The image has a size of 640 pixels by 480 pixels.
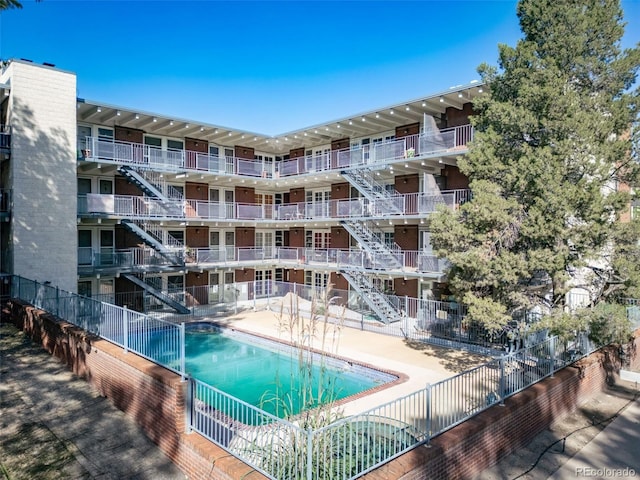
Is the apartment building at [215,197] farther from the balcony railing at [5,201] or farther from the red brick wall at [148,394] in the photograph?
the red brick wall at [148,394]

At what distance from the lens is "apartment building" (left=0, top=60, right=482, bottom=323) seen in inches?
693

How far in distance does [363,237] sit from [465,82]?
28.1 ft

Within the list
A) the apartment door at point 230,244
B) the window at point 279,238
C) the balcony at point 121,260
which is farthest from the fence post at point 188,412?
the window at point 279,238

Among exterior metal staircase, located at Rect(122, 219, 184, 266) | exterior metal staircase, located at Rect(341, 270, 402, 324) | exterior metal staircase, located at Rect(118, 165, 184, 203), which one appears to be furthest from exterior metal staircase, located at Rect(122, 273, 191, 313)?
exterior metal staircase, located at Rect(341, 270, 402, 324)

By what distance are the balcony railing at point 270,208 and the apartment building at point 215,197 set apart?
70mm

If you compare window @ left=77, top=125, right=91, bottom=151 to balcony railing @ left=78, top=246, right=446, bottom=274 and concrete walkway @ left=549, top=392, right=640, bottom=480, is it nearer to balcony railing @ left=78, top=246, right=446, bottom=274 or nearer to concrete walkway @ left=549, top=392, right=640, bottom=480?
balcony railing @ left=78, top=246, right=446, bottom=274

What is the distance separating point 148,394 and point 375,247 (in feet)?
49.9

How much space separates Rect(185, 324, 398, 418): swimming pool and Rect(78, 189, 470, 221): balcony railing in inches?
258

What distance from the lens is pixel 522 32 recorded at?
39.2 feet

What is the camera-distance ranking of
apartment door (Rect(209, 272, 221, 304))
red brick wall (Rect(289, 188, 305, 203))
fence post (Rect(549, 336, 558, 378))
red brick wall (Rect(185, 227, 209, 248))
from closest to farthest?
1. fence post (Rect(549, 336, 558, 378))
2. red brick wall (Rect(185, 227, 209, 248))
3. apartment door (Rect(209, 272, 221, 304))
4. red brick wall (Rect(289, 188, 305, 203))

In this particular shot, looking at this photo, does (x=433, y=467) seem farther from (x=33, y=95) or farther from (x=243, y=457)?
(x=33, y=95)

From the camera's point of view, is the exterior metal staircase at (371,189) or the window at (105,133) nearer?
the exterior metal staircase at (371,189)

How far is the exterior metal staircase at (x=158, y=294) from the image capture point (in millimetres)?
20297

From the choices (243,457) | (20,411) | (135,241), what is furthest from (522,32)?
(135,241)
